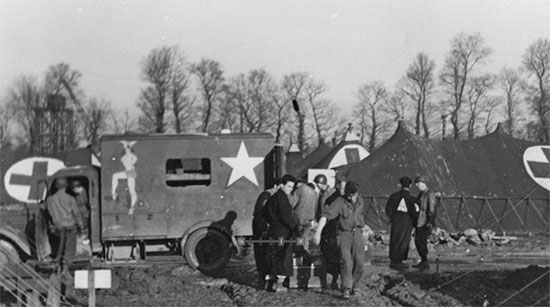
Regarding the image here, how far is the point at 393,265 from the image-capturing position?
13766mm

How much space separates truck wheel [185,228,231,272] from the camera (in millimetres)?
14414

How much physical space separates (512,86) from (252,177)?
28.4m

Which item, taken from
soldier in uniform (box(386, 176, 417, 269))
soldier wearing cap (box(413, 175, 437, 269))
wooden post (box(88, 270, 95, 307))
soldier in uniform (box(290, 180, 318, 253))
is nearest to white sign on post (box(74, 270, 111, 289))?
wooden post (box(88, 270, 95, 307))

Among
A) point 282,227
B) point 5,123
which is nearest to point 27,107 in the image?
point 5,123

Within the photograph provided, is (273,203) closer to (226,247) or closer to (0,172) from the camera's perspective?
(226,247)

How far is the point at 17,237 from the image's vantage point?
44.3 feet

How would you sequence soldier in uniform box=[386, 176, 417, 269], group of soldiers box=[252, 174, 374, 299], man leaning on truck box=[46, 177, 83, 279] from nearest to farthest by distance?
group of soldiers box=[252, 174, 374, 299] < man leaning on truck box=[46, 177, 83, 279] < soldier in uniform box=[386, 176, 417, 269]

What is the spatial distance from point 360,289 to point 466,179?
1497 cm

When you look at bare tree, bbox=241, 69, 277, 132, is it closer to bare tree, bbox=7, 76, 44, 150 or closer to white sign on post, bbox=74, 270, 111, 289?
bare tree, bbox=7, 76, 44, 150

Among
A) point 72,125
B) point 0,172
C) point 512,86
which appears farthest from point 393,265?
point 512,86

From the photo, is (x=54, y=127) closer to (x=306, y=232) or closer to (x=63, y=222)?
(x=63, y=222)

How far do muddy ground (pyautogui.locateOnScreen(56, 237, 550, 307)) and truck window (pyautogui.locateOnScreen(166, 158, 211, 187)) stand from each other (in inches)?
67.4

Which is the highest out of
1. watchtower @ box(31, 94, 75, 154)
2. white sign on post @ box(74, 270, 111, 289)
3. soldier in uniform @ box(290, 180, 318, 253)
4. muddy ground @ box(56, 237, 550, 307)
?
watchtower @ box(31, 94, 75, 154)

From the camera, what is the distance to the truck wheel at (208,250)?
14.4 meters
